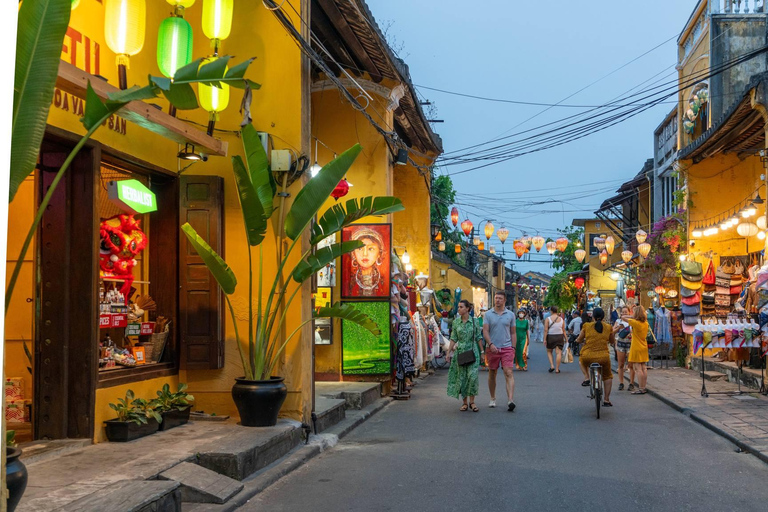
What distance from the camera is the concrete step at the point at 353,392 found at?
13695 mm

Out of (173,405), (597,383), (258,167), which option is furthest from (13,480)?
(597,383)

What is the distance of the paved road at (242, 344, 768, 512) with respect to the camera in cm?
721

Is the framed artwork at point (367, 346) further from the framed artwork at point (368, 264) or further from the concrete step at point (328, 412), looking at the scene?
the concrete step at point (328, 412)

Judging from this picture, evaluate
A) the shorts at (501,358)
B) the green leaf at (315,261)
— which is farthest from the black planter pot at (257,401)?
the shorts at (501,358)

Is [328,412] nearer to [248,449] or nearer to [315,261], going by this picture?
[315,261]

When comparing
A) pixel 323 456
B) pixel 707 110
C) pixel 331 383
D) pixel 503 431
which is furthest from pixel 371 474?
pixel 707 110

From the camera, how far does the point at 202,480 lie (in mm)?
7387

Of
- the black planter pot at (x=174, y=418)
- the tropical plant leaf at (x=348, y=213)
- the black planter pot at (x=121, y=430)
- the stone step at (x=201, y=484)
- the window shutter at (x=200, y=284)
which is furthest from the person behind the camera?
the window shutter at (x=200, y=284)

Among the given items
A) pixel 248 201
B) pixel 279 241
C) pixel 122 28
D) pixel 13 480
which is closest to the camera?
pixel 13 480

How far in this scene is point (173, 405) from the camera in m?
9.82

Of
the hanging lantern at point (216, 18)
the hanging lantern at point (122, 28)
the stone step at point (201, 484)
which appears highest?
the hanging lantern at point (216, 18)

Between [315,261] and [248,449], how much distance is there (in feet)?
9.03

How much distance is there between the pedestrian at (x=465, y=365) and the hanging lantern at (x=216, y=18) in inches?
272

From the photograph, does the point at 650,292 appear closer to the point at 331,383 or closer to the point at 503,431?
the point at 331,383
